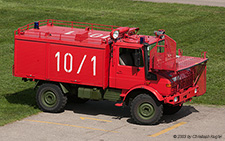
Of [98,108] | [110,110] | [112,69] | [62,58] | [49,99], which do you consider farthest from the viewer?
[98,108]

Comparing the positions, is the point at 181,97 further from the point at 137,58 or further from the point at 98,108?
the point at 98,108

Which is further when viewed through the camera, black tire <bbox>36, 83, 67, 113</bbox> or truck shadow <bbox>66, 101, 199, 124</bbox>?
black tire <bbox>36, 83, 67, 113</bbox>

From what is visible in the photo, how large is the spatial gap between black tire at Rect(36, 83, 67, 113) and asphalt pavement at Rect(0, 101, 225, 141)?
0.78ft

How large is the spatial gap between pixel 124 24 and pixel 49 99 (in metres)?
15.7

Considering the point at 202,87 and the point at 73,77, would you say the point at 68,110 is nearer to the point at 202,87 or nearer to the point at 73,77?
the point at 73,77

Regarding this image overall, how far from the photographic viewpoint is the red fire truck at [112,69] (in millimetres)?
15719

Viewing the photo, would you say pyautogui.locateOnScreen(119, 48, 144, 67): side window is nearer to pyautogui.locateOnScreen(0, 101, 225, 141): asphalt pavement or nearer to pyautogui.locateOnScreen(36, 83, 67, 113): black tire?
pyautogui.locateOnScreen(0, 101, 225, 141): asphalt pavement

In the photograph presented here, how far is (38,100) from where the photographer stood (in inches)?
679

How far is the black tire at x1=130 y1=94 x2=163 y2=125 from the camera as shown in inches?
620

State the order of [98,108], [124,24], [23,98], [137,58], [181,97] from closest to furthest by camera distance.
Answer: [137,58] < [181,97] < [98,108] < [23,98] < [124,24]

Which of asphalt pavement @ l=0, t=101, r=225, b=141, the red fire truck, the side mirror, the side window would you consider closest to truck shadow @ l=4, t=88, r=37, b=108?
the red fire truck

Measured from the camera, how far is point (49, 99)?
17172mm

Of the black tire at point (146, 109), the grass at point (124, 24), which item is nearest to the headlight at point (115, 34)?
the black tire at point (146, 109)

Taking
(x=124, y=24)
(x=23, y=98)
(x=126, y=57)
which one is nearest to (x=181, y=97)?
(x=126, y=57)
